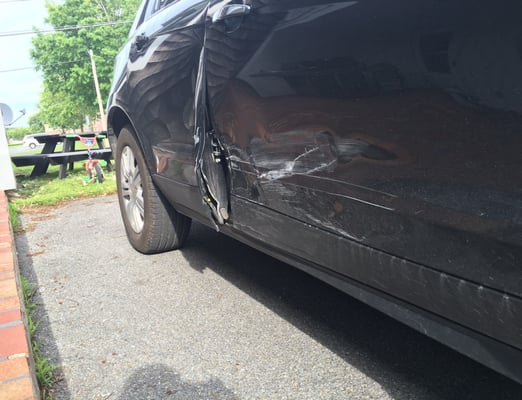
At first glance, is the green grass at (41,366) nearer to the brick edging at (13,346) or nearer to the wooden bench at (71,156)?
the brick edging at (13,346)

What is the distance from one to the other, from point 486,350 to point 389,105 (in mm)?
608

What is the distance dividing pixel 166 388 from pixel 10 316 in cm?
83

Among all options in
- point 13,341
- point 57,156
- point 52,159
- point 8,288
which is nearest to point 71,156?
point 57,156

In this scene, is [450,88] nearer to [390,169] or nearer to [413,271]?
[390,169]

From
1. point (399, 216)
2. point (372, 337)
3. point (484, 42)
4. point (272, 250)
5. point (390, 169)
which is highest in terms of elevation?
point (484, 42)

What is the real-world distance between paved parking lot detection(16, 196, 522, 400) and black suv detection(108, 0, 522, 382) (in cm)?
49

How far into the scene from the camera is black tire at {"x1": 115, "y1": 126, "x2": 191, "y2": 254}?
292 centimetres

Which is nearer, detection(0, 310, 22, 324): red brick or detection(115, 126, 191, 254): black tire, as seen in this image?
detection(0, 310, 22, 324): red brick

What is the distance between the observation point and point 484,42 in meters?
0.89

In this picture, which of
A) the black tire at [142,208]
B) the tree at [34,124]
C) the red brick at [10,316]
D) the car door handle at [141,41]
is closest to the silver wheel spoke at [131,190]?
the black tire at [142,208]

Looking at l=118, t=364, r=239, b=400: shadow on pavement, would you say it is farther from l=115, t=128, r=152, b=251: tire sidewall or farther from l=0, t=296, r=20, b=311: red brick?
l=115, t=128, r=152, b=251: tire sidewall

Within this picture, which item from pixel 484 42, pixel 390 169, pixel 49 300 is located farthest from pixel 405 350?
pixel 49 300

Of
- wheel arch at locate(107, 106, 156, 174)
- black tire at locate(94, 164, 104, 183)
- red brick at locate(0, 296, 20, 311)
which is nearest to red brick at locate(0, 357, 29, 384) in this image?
red brick at locate(0, 296, 20, 311)

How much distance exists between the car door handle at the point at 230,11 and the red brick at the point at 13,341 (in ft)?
4.89
